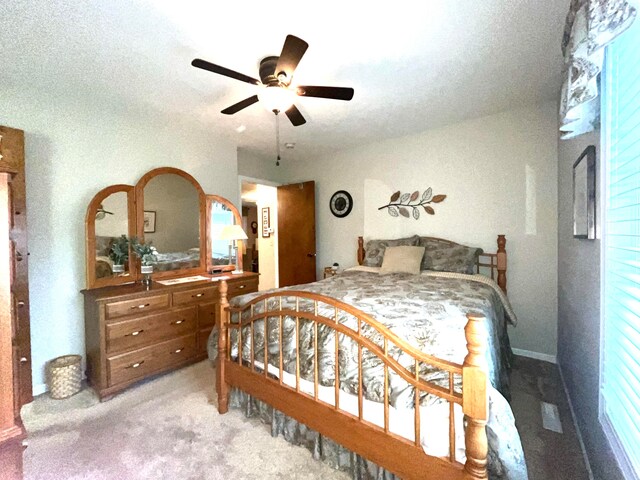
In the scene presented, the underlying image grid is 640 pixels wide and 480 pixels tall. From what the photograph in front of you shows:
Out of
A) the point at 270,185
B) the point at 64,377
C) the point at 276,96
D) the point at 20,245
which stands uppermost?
the point at 276,96

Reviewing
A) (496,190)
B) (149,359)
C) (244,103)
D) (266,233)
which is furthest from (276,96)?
(266,233)

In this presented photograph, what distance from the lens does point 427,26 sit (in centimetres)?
165

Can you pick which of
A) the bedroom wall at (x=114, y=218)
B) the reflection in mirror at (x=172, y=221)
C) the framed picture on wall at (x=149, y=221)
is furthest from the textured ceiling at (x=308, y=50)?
the framed picture on wall at (x=149, y=221)

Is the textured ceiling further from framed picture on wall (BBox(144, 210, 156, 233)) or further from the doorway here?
the doorway

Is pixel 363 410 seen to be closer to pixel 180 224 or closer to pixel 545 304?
pixel 545 304

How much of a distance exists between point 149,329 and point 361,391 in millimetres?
1991

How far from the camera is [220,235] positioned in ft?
11.2

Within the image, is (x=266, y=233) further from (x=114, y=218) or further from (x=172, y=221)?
(x=114, y=218)

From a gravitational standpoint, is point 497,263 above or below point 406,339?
above

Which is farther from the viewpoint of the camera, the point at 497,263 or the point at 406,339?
the point at 497,263

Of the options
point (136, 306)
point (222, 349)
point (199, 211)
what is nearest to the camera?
point (222, 349)

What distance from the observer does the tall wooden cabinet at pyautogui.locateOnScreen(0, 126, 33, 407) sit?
1.96 meters

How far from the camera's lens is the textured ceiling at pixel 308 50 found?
5.01 ft

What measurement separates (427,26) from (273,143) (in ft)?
8.14
